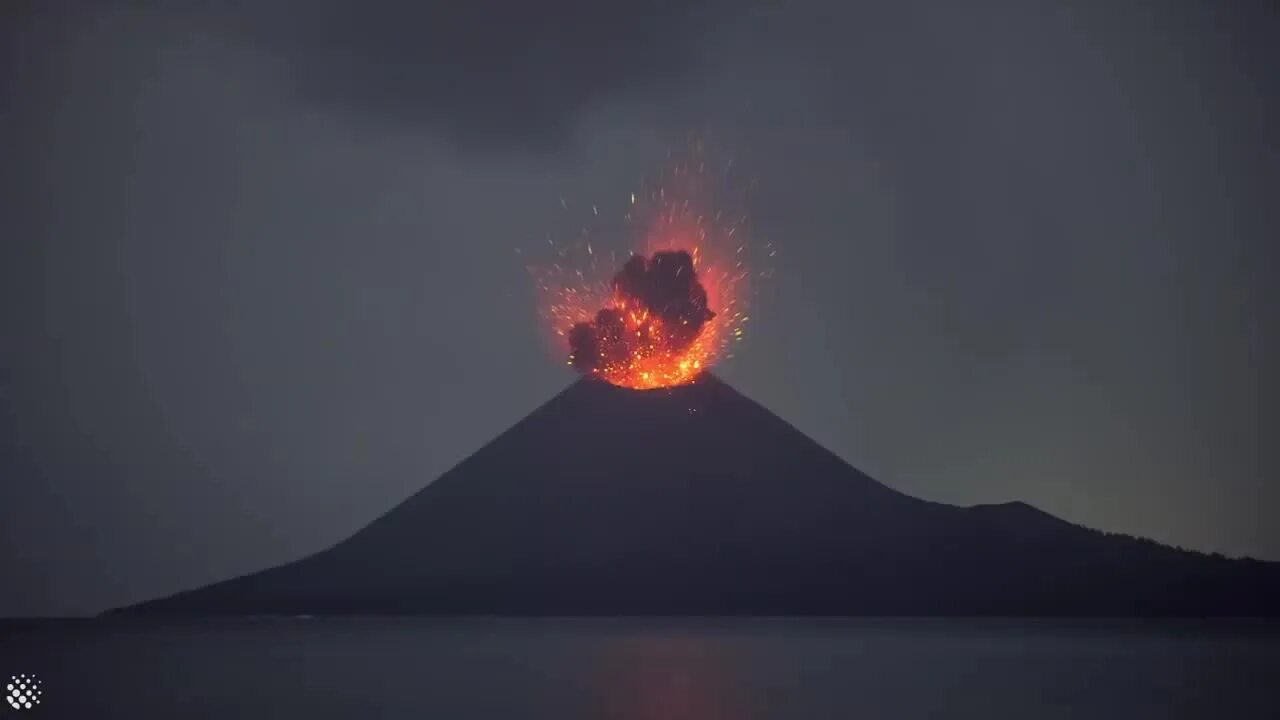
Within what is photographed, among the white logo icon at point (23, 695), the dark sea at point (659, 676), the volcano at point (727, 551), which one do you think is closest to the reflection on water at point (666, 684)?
the dark sea at point (659, 676)

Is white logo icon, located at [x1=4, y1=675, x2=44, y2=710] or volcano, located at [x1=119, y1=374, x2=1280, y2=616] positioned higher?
volcano, located at [x1=119, y1=374, x2=1280, y2=616]

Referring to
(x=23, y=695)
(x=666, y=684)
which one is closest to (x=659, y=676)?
(x=666, y=684)

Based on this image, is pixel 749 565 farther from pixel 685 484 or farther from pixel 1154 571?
pixel 1154 571

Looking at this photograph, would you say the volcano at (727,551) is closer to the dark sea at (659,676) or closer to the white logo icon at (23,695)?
the dark sea at (659,676)

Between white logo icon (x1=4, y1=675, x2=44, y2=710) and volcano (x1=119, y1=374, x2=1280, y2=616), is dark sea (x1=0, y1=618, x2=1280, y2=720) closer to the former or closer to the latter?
white logo icon (x1=4, y1=675, x2=44, y2=710)

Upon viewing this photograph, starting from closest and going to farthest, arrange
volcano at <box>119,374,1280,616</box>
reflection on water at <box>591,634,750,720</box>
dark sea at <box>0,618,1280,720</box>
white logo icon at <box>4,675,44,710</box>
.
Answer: reflection on water at <box>591,634,750,720</box>, dark sea at <box>0,618,1280,720</box>, white logo icon at <box>4,675,44,710</box>, volcano at <box>119,374,1280,616</box>

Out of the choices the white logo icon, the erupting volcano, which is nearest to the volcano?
the erupting volcano
